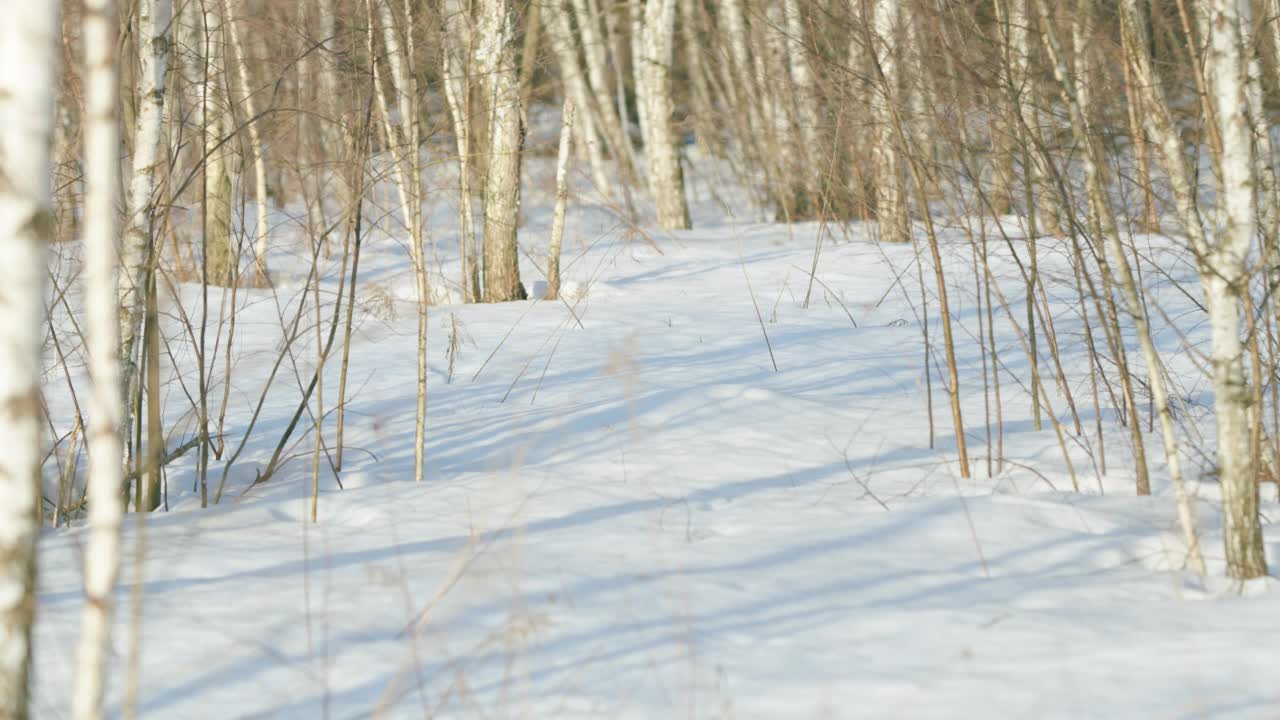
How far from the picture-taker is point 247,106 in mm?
12930

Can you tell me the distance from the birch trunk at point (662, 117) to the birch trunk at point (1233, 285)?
30.6ft

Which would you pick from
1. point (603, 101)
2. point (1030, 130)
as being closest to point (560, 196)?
point (1030, 130)

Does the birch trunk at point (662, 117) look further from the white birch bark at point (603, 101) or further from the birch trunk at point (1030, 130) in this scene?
the birch trunk at point (1030, 130)

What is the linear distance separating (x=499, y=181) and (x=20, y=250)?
21.1 ft

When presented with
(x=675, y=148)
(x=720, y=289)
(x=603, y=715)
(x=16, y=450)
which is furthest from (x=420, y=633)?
(x=675, y=148)

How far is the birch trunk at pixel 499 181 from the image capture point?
7512 mm

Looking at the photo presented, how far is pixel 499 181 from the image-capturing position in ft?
25.8

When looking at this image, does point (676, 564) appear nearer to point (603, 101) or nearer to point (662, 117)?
point (662, 117)

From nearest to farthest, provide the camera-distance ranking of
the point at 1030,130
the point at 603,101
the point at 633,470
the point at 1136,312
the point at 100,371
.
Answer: the point at 100,371 → the point at 1136,312 → the point at 1030,130 → the point at 633,470 → the point at 603,101

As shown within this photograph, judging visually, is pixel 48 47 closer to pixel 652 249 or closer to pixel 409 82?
pixel 409 82

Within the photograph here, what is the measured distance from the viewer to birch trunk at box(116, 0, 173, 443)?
3629mm

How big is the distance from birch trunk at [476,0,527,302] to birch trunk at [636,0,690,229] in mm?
4230

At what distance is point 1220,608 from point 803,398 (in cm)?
258

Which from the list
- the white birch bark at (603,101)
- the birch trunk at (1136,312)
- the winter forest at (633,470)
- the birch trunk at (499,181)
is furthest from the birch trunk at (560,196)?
the white birch bark at (603,101)
